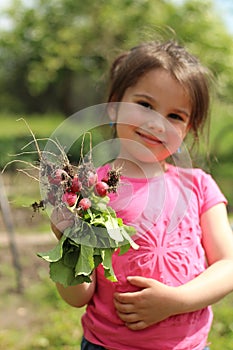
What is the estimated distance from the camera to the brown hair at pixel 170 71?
1867mm

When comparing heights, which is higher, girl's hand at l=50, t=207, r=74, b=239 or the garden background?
girl's hand at l=50, t=207, r=74, b=239

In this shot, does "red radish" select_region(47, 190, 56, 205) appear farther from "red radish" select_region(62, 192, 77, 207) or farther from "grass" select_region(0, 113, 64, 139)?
"grass" select_region(0, 113, 64, 139)

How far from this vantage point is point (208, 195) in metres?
1.87

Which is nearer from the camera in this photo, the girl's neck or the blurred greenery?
the girl's neck

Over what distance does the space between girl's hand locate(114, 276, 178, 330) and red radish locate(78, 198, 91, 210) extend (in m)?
0.37

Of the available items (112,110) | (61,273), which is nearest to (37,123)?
(112,110)

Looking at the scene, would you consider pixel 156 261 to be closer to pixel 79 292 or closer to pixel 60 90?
pixel 79 292

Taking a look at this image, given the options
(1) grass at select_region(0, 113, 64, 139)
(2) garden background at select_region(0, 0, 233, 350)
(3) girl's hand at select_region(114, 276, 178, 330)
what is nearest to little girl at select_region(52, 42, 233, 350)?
(3) girl's hand at select_region(114, 276, 178, 330)

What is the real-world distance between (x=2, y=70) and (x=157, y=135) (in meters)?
18.2

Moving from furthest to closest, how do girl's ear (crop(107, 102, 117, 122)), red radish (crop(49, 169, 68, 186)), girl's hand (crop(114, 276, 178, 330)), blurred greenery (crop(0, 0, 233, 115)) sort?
blurred greenery (crop(0, 0, 233, 115)), girl's ear (crop(107, 102, 117, 122)), girl's hand (crop(114, 276, 178, 330)), red radish (crop(49, 169, 68, 186))

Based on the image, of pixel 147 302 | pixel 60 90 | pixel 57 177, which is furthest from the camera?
pixel 60 90

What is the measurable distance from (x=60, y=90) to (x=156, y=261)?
656 inches

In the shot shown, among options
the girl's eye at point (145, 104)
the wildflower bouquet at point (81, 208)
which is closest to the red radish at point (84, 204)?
the wildflower bouquet at point (81, 208)

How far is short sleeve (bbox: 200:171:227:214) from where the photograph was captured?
72.5 inches
